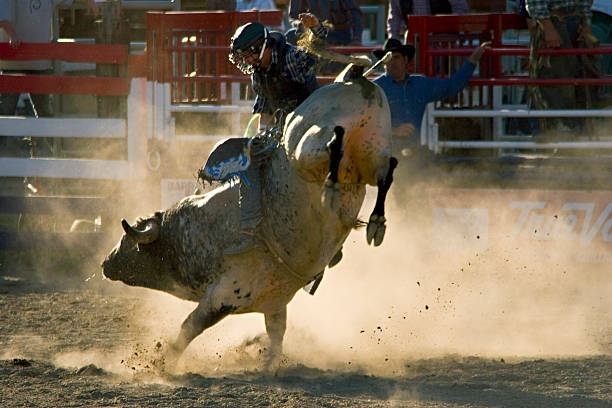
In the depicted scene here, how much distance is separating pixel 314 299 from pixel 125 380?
7.30ft

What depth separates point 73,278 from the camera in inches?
346

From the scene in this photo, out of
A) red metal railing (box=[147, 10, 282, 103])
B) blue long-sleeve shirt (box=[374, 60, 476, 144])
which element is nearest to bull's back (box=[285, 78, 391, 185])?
blue long-sleeve shirt (box=[374, 60, 476, 144])

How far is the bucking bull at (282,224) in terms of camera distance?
4.45 m

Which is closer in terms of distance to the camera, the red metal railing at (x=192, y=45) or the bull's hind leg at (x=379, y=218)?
the bull's hind leg at (x=379, y=218)

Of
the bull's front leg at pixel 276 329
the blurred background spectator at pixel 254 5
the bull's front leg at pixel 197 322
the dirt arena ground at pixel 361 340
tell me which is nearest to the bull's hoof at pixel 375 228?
the dirt arena ground at pixel 361 340

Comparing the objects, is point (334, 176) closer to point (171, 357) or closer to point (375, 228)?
point (375, 228)

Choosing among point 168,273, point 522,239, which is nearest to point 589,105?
point 522,239

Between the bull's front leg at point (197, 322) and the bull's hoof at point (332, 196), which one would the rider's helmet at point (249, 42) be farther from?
the bull's front leg at point (197, 322)

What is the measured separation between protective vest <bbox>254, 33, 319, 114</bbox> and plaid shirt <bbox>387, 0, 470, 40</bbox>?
158 inches

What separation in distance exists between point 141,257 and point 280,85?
149 centimetres

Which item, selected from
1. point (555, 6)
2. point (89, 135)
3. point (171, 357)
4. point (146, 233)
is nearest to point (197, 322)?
point (171, 357)

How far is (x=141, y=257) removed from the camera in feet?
19.6

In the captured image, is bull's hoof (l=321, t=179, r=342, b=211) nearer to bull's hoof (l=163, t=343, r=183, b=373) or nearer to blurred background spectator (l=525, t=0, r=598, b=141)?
bull's hoof (l=163, t=343, r=183, b=373)

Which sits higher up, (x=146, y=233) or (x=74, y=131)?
(x=74, y=131)
